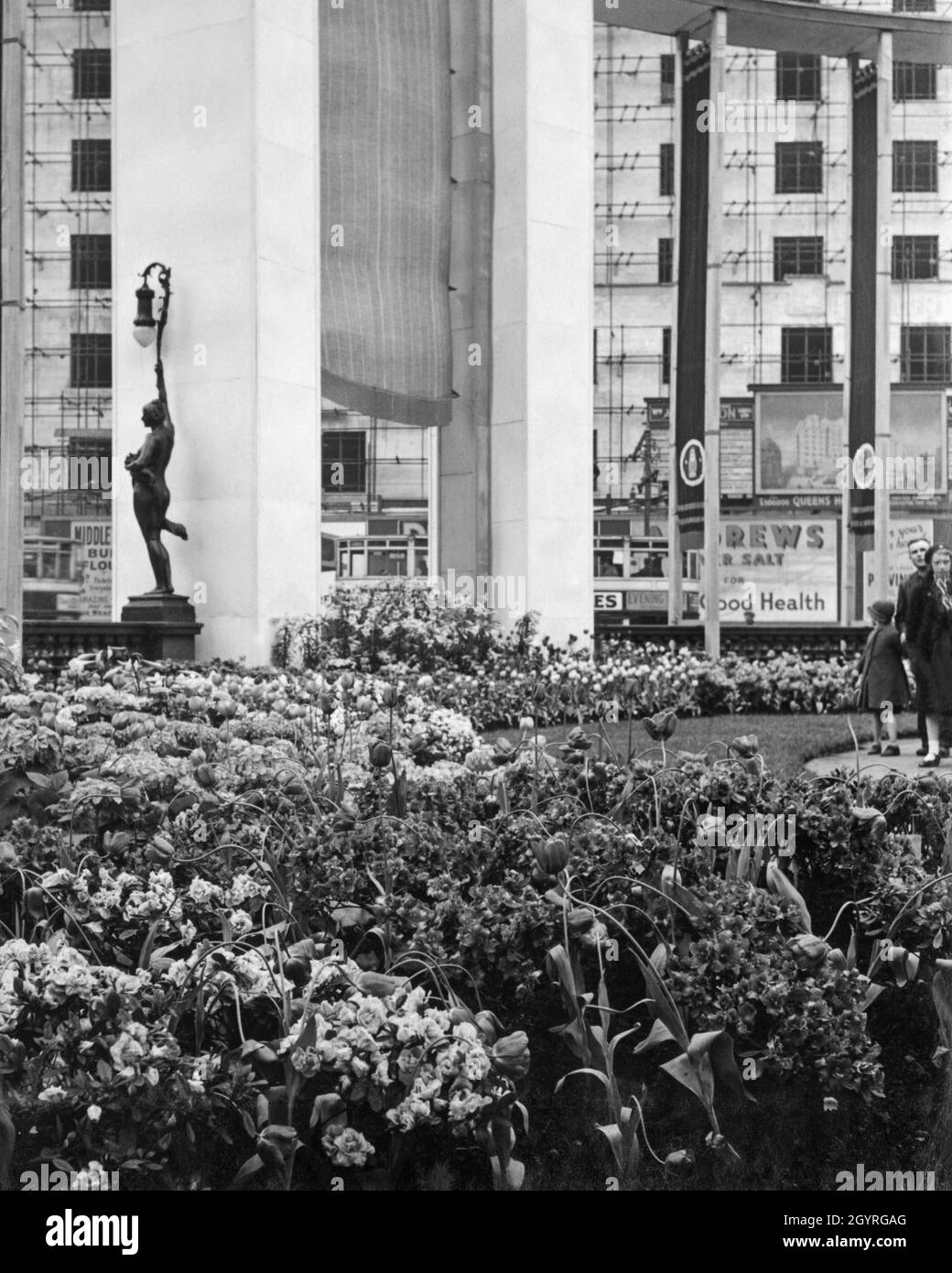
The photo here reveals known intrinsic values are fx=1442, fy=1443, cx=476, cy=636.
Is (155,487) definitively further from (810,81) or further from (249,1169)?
(810,81)

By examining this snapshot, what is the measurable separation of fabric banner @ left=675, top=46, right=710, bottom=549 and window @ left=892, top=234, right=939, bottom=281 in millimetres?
21174

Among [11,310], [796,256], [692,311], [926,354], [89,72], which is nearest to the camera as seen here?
[11,310]

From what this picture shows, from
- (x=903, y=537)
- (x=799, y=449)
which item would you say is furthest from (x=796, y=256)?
(x=903, y=537)

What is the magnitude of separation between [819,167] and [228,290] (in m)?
30.2

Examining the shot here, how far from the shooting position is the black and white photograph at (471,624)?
3699 mm

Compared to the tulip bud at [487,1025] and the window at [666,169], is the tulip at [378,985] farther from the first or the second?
the window at [666,169]

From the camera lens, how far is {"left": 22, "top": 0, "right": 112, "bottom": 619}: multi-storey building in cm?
3662

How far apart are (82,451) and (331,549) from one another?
7277 millimetres

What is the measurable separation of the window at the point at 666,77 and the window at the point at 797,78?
10.4 feet

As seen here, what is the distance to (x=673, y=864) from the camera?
4.66 metres

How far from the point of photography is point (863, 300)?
72.5 feet

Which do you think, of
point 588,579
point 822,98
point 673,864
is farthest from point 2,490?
point 822,98

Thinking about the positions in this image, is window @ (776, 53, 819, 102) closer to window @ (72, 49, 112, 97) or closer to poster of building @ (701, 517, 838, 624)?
poster of building @ (701, 517, 838, 624)

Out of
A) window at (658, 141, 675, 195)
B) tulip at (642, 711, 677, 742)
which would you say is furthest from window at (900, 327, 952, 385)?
tulip at (642, 711, 677, 742)
